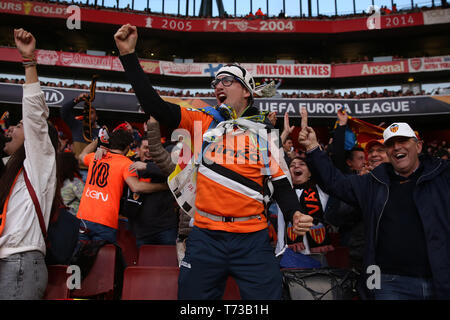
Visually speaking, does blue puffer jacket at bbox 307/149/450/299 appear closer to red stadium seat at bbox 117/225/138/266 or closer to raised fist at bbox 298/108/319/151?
raised fist at bbox 298/108/319/151

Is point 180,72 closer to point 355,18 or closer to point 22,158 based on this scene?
point 355,18

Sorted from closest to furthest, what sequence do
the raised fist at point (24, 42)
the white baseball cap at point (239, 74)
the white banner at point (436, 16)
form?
the raised fist at point (24, 42) < the white baseball cap at point (239, 74) < the white banner at point (436, 16)

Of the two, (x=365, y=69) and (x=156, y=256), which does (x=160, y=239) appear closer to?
(x=156, y=256)

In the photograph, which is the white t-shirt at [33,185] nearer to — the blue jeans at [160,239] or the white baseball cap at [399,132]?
the blue jeans at [160,239]

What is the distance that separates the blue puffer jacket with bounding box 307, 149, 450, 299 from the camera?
2.30 m

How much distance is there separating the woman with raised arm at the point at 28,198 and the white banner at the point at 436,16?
26584 mm

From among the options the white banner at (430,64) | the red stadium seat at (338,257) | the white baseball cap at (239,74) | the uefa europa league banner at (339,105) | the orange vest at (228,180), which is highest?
the white banner at (430,64)

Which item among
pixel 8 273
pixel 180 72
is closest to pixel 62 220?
pixel 8 273

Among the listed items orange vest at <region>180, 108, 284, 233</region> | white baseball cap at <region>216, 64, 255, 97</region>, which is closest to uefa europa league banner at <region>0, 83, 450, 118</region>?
white baseball cap at <region>216, 64, 255, 97</region>

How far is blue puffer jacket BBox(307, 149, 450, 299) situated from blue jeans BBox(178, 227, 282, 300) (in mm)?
1089

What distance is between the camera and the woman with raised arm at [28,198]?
1.97 m

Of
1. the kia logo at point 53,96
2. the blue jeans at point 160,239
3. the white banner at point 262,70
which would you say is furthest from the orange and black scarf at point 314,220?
the white banner at point 262,70

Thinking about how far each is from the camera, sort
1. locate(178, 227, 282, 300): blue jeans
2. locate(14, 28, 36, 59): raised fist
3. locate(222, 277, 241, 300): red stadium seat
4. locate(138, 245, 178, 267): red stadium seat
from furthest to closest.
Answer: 1. locate(138, 245, 178, 267): red stadium seat
2. locate(222, 277, 241, 300): red stadium seat
3. locate(14, 28, 36, 59): raised fist
4. locate(178, 227, 282, 300): blue jeans

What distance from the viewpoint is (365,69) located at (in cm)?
2280
